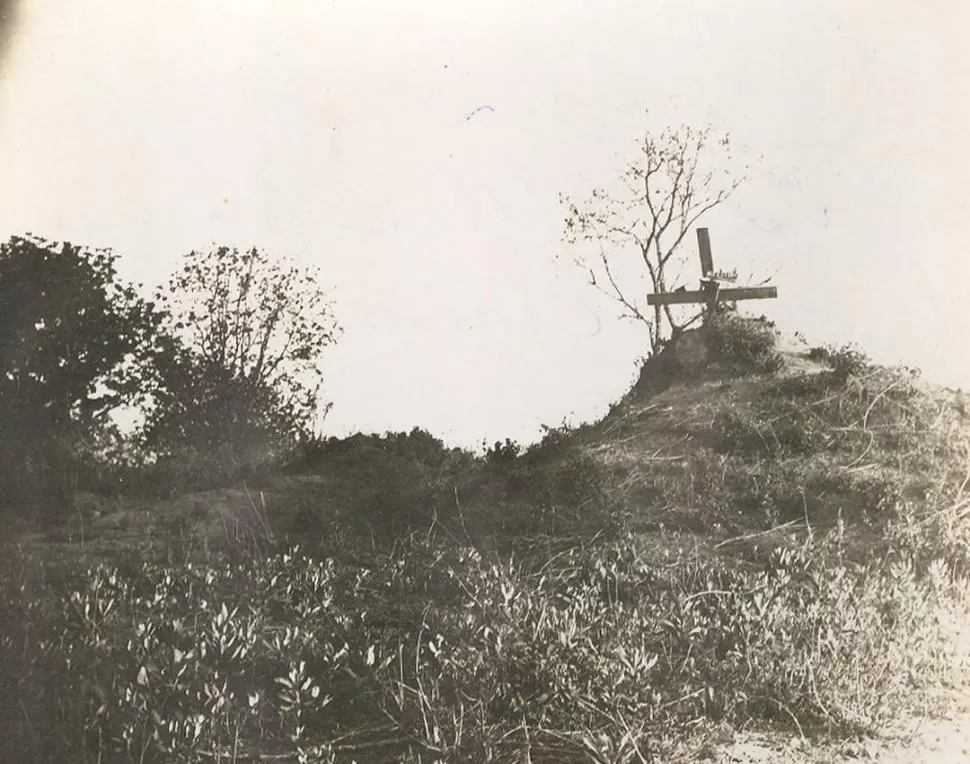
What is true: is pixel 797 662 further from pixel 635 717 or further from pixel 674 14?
pixel 674 14

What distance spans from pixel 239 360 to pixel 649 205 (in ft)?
5.76

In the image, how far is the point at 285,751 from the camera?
2467 millimetres

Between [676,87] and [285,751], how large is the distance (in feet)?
9.23

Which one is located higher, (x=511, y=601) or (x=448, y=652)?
(x=511, y=601)

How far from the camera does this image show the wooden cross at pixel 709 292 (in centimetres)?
313

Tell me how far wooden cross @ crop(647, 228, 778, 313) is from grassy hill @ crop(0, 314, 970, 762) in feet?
1.47

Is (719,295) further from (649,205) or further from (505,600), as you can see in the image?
(505,600)

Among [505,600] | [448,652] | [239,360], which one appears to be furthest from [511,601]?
[239,360]

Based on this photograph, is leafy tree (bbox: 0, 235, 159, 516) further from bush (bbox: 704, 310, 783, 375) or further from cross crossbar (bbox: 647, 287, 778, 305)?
bush (bbox: 704, 310, 783, 375)

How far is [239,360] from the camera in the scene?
2918 mm

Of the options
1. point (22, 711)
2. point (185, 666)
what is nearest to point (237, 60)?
point (185, 666)

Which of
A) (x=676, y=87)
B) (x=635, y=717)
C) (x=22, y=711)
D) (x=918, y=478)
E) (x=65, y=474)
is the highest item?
(x=676, y=87)

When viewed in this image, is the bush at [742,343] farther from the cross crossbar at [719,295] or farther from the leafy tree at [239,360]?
the leafy tree at [239,360]

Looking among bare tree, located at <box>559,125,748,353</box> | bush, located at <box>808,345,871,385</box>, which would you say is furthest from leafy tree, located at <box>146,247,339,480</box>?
bush, located at <box>808,345,871,385</box>
